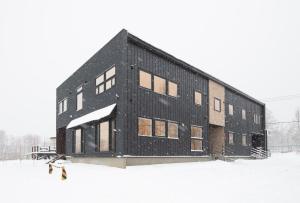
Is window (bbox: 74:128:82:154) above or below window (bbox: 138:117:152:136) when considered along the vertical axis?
below

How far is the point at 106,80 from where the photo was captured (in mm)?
20031

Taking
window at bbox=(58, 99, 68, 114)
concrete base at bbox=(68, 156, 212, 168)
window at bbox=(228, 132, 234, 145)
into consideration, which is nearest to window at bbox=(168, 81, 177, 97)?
concrete base at bbox=(68, 156, 212, 168)

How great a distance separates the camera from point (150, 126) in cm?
1908

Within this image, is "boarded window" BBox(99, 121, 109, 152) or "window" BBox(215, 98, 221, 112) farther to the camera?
"window" BBox(215, 98, 221, 112)

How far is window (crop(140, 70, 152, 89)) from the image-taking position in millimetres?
18884

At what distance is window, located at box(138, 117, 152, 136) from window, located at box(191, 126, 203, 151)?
5550 millimetres

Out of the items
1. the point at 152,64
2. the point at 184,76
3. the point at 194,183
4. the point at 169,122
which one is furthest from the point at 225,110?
the point at 194,183

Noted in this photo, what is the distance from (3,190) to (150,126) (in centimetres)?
1085

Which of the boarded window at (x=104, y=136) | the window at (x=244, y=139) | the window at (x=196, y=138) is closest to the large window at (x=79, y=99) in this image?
the boarded window at (x=104, y=136)

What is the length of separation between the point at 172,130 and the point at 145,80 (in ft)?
14.5

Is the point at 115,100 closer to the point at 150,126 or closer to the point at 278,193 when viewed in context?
the point at 150,126

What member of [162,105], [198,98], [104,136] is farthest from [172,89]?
[104,136]

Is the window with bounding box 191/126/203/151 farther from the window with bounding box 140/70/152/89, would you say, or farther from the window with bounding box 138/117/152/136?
the window with bounding box 140/70/152/89

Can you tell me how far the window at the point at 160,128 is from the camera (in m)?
19.5
